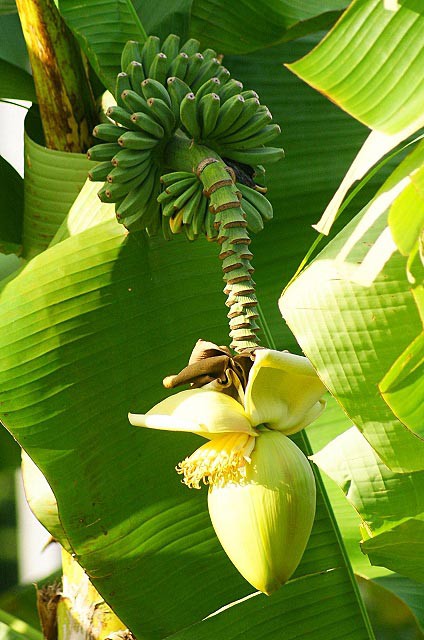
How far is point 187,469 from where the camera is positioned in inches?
20.3

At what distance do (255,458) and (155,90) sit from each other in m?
0.30

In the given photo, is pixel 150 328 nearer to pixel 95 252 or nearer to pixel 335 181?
pixel 95 252

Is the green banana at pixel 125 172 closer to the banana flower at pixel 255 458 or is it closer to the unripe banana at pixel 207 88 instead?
the unripe banana at pixel 207 88

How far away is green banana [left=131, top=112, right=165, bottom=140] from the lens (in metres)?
0.56

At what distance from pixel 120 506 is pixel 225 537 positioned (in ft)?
0.79

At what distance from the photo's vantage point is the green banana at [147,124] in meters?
0.56

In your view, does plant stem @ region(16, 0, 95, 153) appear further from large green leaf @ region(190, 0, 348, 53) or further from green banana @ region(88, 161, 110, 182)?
green banana @ region(88, 161, 110, 182)

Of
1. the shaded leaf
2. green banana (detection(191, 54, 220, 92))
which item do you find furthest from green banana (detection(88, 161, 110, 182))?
the shaded leaf

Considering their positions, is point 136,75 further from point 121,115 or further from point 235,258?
Result: point 235,258

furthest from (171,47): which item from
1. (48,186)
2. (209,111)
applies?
(48,186)

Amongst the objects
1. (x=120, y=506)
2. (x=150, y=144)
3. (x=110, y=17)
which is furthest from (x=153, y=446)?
(x=110, y=17)

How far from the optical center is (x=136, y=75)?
24.1 inches

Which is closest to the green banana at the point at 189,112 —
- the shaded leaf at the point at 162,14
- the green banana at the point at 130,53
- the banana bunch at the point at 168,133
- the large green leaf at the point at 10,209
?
the banana bunch at the point at 168,133

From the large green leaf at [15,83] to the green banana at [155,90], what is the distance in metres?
0.42
